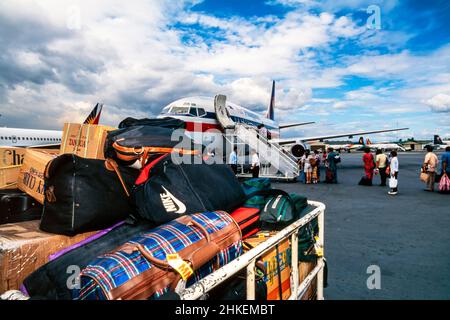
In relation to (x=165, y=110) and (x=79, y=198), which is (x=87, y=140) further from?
(x=165, y=110)

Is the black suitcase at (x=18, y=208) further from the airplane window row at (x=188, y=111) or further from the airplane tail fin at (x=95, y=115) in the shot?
the airplane tail fin at (x=95, y=115)

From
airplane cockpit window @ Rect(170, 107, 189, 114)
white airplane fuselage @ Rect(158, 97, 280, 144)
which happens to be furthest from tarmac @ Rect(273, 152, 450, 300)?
airplane cockpit window @ Rect(170, 107, 189, 114)

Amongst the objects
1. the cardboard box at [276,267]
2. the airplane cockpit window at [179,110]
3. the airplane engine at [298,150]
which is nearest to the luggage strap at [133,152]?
the cardboard box at [276,267]

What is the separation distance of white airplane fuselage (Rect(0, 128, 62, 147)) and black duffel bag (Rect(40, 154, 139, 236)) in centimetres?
2190

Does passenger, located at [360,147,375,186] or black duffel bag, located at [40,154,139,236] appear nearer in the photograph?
black duffel bag, located at [40,154,139,236]

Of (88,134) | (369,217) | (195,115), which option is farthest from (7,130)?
(369,217)

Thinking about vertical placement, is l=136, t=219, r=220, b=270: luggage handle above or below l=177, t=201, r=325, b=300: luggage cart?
above

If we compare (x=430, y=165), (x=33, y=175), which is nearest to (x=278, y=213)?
(x=33, y=175)

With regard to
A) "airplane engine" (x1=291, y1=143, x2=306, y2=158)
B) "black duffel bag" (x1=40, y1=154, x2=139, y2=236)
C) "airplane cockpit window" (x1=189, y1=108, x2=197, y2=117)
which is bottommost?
"black duffel bag" (x1=40, y1=154, x2=139, y2=236)

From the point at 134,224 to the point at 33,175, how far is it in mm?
1299

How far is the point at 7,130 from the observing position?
1917 cm

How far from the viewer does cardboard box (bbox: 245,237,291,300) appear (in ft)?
5.91

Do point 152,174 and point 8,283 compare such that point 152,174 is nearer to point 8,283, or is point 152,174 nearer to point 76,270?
point 76,270

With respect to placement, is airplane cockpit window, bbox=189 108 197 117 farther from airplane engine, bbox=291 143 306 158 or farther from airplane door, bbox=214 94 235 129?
airplane engine, bbox=291 143 306 158
